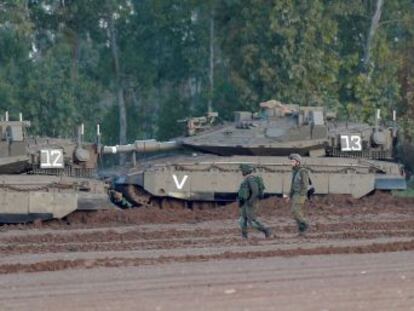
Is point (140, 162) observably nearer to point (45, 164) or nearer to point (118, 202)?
point (118, 202)

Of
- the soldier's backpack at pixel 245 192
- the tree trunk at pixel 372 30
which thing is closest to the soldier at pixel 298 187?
the soldier's backpack at pixel 245 192

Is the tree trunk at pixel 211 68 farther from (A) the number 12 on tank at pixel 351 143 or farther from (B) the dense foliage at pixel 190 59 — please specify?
(A) the number 12 on tank at pixel 351 143

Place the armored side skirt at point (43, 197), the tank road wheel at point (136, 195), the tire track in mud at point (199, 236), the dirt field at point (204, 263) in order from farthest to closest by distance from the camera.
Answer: the tank road wheel at point (136, 195) < the armored side skirt at point (43, 197) < the tire track in mud at point (199, 236) < the dirt field at point (204, 263)

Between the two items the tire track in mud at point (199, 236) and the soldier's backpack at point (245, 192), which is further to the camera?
the soldier's backpack at point (245, 192)

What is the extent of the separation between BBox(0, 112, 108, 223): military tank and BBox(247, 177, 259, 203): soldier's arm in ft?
18.3

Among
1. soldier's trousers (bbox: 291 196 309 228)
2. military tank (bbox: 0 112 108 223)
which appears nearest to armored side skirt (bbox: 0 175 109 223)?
military tank (bbox: 0 112 108 223)

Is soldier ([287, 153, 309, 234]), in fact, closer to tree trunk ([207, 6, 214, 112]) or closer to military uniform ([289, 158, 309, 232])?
military uniform ([289, 158, 309, 232])

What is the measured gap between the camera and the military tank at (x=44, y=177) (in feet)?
92.0

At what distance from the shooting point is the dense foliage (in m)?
46.0

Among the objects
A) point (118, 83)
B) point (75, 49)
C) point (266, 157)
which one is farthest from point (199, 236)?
point (75, 49)

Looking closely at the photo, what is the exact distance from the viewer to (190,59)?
52375 millimetres

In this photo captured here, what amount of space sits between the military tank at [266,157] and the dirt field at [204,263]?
1075 mm

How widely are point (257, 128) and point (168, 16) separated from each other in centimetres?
1984

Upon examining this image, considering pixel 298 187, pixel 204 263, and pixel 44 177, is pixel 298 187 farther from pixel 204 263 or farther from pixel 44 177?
pixel 44 177
